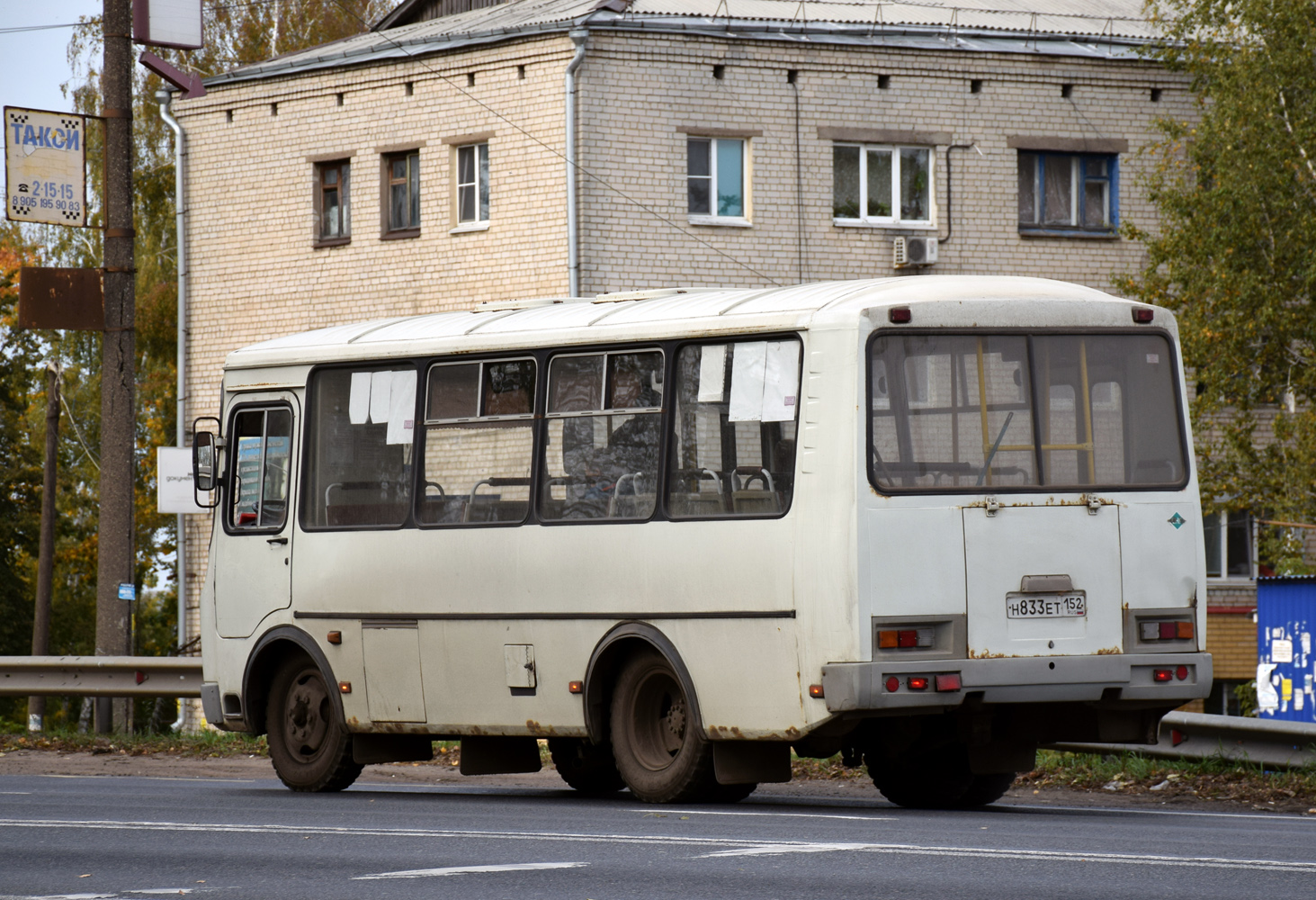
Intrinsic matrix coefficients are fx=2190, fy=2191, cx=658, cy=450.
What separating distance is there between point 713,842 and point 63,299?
559 inches

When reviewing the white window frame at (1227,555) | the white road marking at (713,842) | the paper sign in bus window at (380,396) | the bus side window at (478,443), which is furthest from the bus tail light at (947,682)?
the white window frame at (1227,555)

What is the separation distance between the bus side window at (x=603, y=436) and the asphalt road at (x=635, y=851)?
1.74 meters

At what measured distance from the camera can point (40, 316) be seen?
21.8 m

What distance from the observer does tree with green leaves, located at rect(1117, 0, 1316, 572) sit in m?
28.7

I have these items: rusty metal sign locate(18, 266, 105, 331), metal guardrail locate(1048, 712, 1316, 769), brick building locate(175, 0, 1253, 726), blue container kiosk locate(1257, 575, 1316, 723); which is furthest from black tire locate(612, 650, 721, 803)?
brick building locate(175, 0, 1253, 726)

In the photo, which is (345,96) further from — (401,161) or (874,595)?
(874,595)

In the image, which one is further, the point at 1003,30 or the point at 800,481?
the point at 1003,30

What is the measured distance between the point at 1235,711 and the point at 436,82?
1728 centimetres

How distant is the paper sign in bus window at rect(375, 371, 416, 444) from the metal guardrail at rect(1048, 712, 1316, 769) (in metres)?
4.57

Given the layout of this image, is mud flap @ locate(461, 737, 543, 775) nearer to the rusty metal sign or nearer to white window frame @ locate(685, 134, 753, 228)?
the rusty metal sign

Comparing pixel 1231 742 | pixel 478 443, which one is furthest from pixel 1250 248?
pixel 478 443

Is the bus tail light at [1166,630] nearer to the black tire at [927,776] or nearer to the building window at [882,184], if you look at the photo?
the black tire at [927,776]

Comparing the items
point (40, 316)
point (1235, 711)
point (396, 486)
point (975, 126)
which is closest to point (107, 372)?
point (40, 316)

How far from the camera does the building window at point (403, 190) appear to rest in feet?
104
